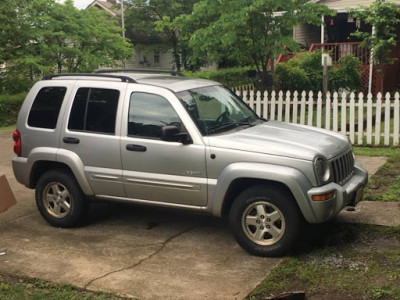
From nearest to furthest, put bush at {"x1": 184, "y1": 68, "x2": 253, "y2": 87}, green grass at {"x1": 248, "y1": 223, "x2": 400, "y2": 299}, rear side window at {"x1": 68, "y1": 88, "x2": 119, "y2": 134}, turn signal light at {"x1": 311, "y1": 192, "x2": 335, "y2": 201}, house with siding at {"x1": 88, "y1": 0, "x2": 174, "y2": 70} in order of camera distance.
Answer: green grass at {"x1": 248, "y1": 223, "x2": 400, "y2": 299} < turn signal light at {"x1": 311, "y1": 192, "x2": 335, "y2": 201} < rear side window at {"x1": 68, "y1": 88, "x2": 119, "y2": 134} < bush at {"x1": 184, "y1": 68, "x2": 253, "y2": 87} < house with siding at {"x1": 88, "y1": 0, "x2": 174, "y2": 70}

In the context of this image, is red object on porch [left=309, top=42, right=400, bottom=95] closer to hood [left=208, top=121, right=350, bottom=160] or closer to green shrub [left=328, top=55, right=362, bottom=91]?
green shrub [left=328, top=55, right=362, bottom=91]

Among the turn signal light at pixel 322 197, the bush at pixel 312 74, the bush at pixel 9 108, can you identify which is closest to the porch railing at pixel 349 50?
the bush at pixel 312 74

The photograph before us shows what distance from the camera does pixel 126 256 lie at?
5.43 m

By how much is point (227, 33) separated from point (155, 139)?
20.3 feet

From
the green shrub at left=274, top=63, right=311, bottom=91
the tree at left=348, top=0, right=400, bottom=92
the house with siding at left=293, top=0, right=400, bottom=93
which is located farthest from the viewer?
the house with siding at left=293, top=0, right=400, bottom=93

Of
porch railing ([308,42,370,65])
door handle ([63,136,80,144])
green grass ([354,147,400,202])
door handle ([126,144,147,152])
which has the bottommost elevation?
green grass ([354,147,400,202])

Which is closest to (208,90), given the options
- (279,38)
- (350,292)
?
(350,292)

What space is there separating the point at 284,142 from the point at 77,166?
2.37m

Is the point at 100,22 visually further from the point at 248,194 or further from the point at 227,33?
the point at 248,194

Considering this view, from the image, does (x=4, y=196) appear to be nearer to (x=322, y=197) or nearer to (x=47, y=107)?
(x=47, y=107)

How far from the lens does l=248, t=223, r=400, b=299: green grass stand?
14.4 ft

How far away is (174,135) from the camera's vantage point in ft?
18.1

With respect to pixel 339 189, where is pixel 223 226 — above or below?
below

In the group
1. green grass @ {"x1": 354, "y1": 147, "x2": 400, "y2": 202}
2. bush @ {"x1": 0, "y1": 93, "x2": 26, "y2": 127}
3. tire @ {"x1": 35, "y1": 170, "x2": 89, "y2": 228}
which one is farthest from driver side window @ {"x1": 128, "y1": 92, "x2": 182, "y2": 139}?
bush @ {"x1": 0, "y1": 93, "x2": 26, "y2": 127}
